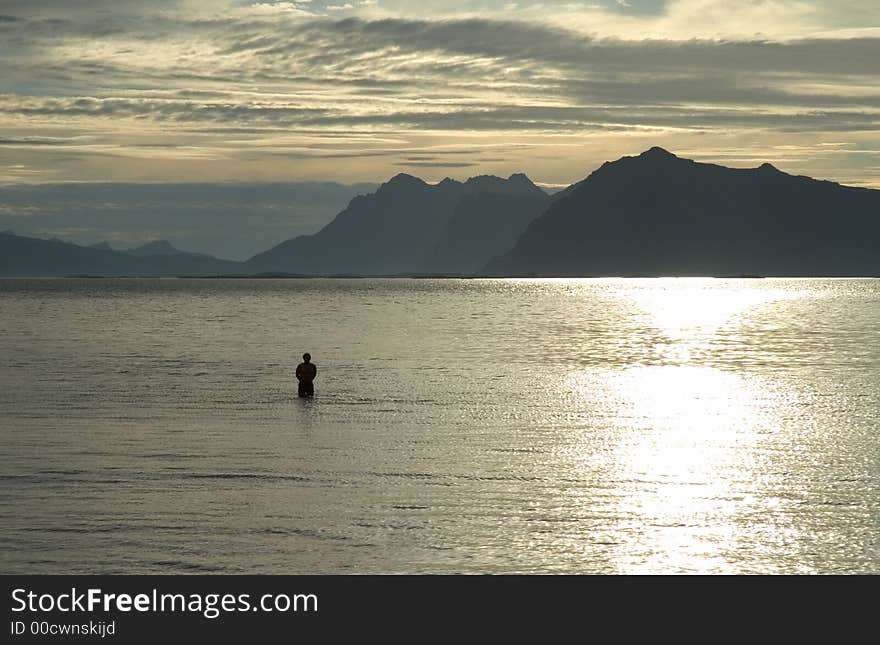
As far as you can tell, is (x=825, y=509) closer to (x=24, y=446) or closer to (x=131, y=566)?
(x=131, y=566)

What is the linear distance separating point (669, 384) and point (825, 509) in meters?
35.1

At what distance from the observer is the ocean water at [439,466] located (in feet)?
73.1

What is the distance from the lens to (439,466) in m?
32.5

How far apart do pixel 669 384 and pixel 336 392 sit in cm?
1935

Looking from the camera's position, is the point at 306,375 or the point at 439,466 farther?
the point at 306,375

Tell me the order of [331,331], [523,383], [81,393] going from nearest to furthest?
[81,393]
[523,383]
[331,331]

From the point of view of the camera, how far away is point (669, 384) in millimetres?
61312

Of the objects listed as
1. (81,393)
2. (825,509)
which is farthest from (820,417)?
(81,393)

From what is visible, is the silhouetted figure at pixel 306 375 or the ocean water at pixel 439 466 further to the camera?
the silhouetted figure at pixel 306 375

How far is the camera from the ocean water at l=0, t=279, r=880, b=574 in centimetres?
2228

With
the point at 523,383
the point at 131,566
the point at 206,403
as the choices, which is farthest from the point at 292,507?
the point at 523,383
